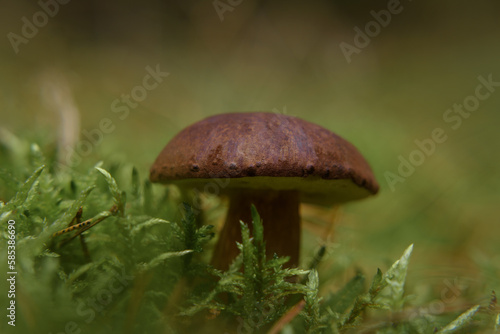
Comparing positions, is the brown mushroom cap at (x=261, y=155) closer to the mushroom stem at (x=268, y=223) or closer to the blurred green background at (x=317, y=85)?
the mushroom stem at (x=268, y=223)

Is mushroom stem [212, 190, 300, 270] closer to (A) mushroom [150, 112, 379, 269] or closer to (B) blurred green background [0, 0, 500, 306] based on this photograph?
(A) mushroom [150, 112, 379, 269]

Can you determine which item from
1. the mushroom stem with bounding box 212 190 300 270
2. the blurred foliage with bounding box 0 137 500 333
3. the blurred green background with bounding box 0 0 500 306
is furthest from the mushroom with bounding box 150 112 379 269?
the blurred green background with bounding box 0 0 500 306

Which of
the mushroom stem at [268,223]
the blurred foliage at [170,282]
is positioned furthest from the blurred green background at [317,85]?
the blurred foliage at [170,282]

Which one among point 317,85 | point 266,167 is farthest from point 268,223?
point 317,85

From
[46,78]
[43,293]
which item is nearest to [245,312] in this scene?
[43,293]

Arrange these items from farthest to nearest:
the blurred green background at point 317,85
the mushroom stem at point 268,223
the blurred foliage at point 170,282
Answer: the blurred green background at point 317,85 → the mushroom stem at point 268,223 → the blurred foliage at point 170,282

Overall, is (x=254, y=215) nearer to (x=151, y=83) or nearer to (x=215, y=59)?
(x=151, y=83)

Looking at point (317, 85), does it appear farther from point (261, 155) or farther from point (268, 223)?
point (261, 155)
